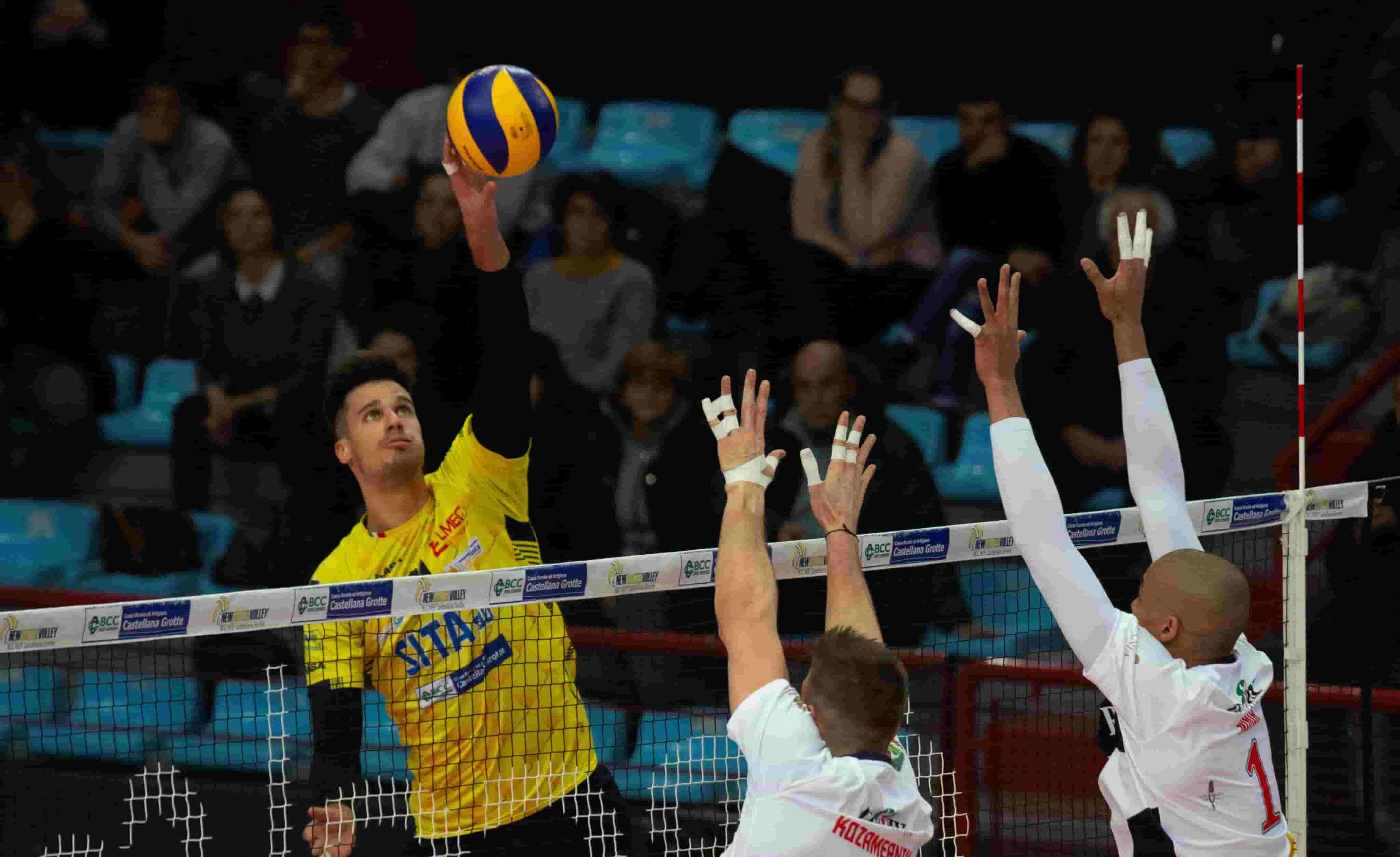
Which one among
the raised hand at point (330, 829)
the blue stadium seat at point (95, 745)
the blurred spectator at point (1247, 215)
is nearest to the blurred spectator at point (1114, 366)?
the blurred spectator at point (1247, 215)

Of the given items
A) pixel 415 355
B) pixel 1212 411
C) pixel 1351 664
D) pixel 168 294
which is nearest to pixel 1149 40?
pixel 1212 411

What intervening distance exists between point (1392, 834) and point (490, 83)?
4.94 metres

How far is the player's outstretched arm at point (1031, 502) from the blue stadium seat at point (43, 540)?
7.01 metres

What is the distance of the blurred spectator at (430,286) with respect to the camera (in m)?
9.23

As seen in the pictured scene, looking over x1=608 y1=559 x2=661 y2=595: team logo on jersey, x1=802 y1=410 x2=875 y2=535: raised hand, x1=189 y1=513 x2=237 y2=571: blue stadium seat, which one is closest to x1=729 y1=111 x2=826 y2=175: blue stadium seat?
x1=189 y1=513 x2=237 y2=571: blue stadium seat

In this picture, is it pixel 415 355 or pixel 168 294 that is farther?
pixel 168 294

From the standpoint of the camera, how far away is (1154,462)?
4.07 metres

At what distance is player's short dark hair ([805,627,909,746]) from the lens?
10.3 feet

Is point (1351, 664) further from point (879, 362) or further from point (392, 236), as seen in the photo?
point (392, 236)

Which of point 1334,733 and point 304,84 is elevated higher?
point 304,84

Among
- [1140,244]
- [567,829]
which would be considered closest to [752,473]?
[1140,244]

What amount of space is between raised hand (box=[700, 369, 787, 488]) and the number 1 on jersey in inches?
55.4

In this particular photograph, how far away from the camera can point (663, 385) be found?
28.0 ft

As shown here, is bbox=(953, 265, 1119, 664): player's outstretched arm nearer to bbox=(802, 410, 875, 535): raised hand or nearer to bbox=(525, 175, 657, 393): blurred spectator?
bbox=(802, 410, 875, 535): raised hand
